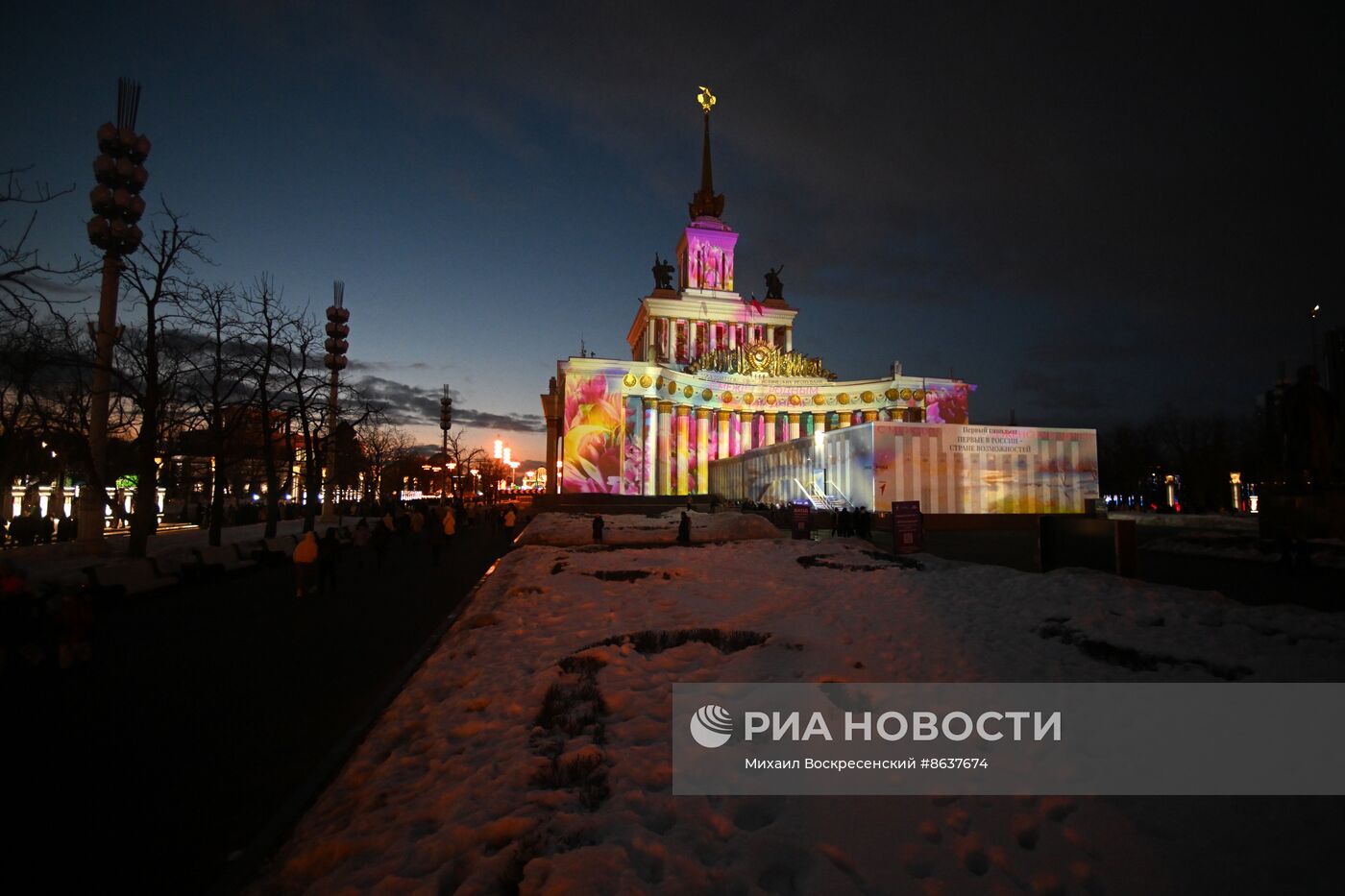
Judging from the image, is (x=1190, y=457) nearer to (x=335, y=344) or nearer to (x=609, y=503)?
(x=609, y=503)

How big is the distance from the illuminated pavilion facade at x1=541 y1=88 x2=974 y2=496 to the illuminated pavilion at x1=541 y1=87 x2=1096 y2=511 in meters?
0.12

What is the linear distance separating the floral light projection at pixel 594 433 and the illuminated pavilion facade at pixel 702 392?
9 centimetres

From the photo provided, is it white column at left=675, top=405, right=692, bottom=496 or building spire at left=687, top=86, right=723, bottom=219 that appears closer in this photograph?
white column at left=675, top=405, right=692, bottom=496

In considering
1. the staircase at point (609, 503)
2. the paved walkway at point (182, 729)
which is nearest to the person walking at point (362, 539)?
the paved walkway at point (182, 729)

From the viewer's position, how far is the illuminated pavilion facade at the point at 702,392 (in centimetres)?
5703

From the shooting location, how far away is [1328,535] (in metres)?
18.1

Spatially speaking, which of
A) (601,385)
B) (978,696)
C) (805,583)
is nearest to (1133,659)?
(978,696)

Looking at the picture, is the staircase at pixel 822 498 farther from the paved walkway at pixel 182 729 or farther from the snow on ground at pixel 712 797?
the paved walkway at pixel 182 729

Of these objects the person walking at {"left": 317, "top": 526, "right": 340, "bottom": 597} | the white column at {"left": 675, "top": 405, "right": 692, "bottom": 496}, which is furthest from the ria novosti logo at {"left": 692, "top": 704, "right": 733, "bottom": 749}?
the white column at {"left": 675, "top": 405, "right": 692, "bottom": 496}

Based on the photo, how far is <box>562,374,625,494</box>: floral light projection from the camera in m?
56.2

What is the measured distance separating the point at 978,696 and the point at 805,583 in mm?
6567

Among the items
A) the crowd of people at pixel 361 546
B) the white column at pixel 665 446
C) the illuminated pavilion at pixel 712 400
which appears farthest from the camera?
the white column at pixel 665 446

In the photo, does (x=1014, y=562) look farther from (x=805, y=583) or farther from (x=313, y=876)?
(x=313, y=876)

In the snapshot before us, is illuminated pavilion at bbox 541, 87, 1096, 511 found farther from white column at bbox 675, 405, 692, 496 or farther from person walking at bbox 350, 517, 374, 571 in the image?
person walking at bbox 350, 517, 374, 571
